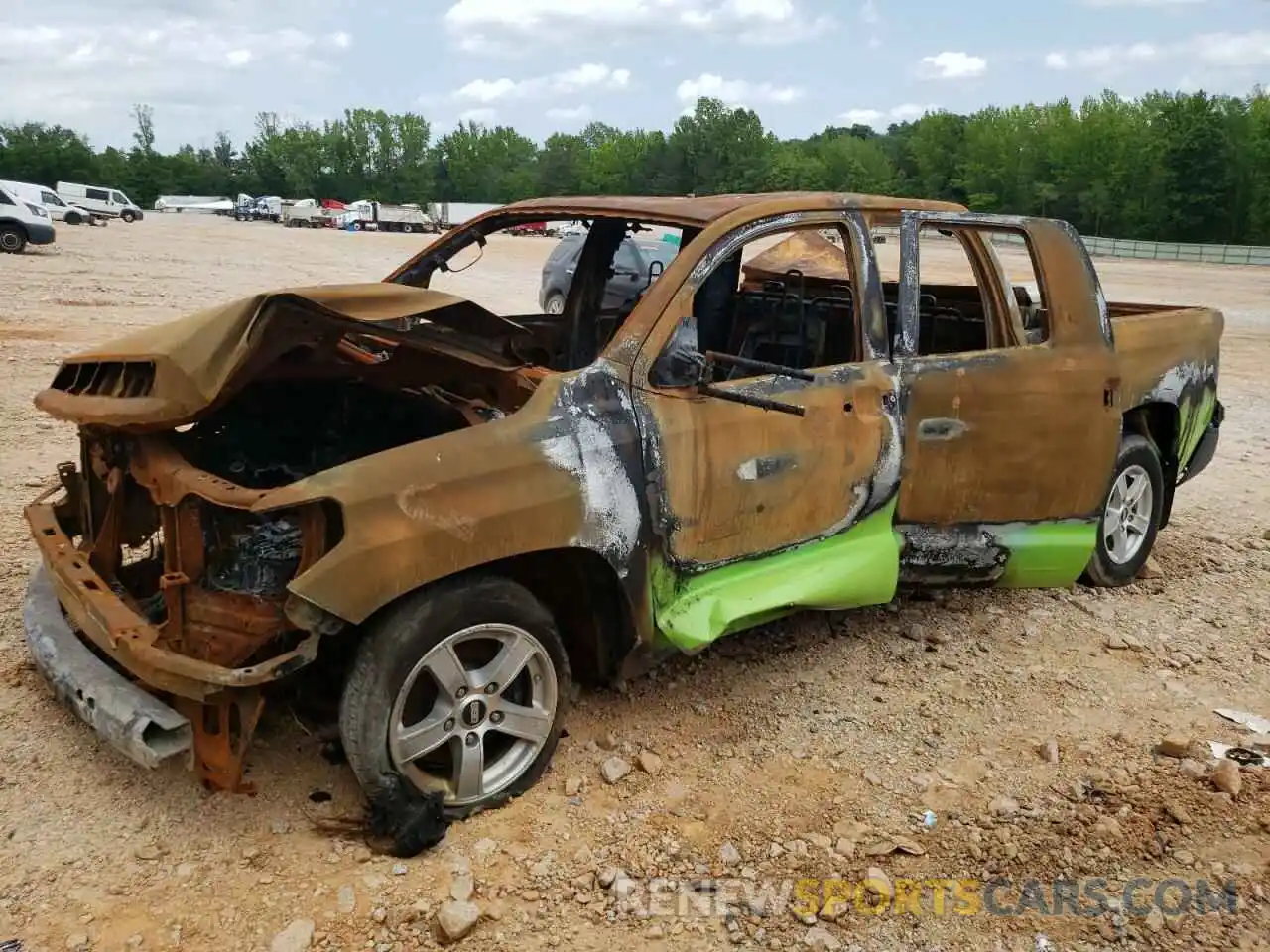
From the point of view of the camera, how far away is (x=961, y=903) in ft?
9.80

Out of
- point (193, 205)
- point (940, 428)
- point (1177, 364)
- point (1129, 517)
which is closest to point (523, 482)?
point (940, 428)

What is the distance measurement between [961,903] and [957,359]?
2126 millimetres

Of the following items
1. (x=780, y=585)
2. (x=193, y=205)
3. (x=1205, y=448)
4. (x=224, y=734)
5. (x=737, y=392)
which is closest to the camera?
(x=224, y=734)

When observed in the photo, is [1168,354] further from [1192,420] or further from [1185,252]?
[1185,252]

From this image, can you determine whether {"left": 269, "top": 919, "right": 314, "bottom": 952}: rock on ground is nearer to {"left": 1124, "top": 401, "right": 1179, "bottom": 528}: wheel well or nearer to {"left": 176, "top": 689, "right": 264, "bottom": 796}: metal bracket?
{"left": 176, "top": 689, "right": 264, "bottom": 796}: metal bracket

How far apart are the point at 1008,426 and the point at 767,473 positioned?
1.29 metres

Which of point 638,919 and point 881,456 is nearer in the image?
point 638,919

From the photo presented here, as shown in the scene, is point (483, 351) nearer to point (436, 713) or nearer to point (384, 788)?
point (436, 713)

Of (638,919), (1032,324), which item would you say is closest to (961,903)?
(638,919)

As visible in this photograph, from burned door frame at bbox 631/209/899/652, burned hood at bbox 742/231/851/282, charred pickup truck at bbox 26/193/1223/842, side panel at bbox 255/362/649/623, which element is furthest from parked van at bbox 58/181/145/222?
side panel at bbox 255/362/649/623

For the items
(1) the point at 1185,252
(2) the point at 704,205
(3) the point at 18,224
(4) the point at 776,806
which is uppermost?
(2) the point at 704,205

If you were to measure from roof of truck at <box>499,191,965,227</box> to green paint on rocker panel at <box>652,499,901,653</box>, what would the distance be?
1.18 meters

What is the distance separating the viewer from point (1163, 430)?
5465 mm

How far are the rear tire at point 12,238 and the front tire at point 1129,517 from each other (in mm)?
24617
